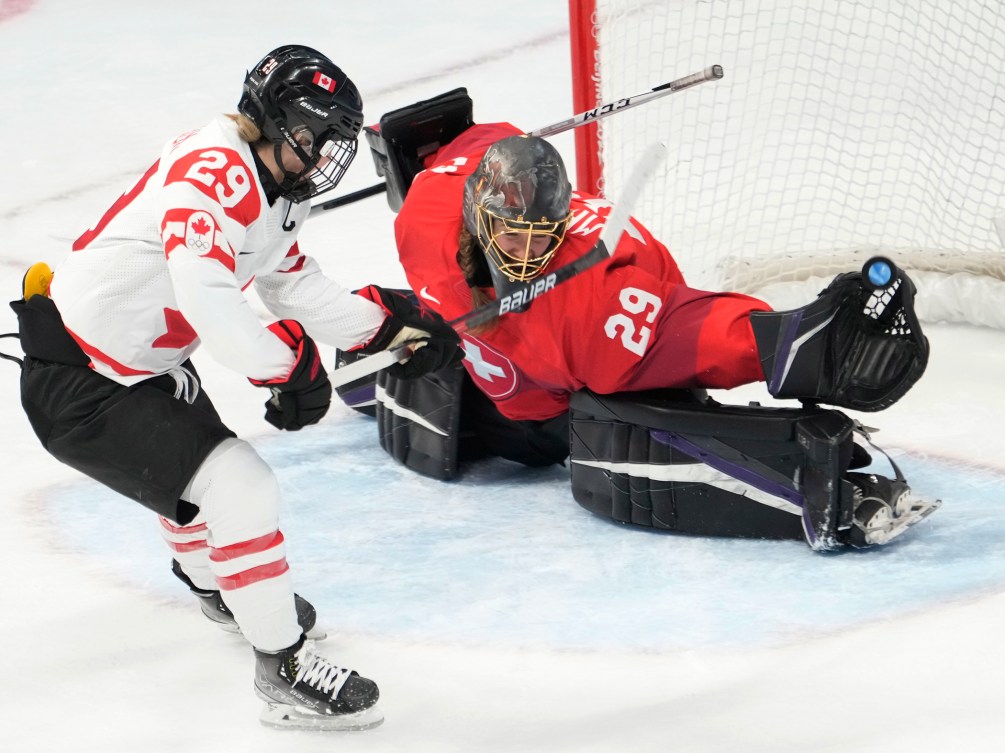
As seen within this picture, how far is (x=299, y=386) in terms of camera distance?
218 cm

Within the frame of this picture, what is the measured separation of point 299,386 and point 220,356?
0.44 ft

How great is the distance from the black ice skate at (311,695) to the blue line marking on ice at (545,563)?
0.28m

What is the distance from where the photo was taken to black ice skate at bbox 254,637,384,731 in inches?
89.1

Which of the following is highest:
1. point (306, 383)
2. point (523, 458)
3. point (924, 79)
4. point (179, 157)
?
point (179, 157)

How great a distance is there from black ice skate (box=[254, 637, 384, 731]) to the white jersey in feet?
1.66

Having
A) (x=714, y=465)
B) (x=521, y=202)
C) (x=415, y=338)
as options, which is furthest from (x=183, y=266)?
(x=714, y=465)

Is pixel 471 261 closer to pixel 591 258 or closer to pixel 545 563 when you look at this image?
pixel 591 258

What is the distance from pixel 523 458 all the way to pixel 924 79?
7.18 ft

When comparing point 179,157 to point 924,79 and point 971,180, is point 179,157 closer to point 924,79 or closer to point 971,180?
point 971,180

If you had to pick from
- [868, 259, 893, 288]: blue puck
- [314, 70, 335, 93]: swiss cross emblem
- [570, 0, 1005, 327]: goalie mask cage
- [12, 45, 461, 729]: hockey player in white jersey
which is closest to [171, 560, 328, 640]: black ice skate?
[12, 45, 461, 729]: hockey player in white jersey

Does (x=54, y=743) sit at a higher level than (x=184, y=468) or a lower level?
lower

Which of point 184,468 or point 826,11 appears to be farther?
point 826,11

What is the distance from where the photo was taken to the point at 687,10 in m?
4.57

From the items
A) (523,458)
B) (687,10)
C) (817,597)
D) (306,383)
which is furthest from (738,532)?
(687,10)
